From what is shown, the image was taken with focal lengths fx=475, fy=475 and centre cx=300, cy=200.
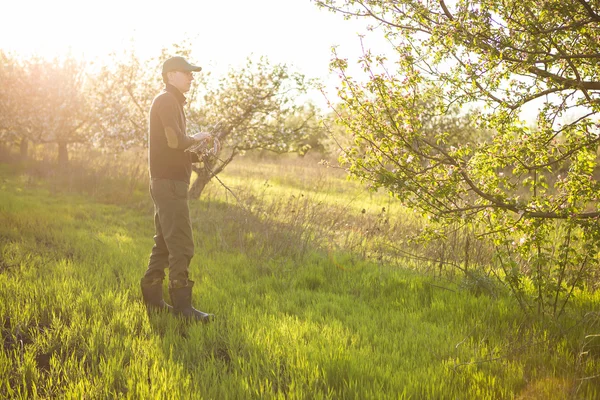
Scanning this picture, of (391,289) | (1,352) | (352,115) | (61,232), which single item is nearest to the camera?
(1,352)

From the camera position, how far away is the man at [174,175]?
4.89 metres

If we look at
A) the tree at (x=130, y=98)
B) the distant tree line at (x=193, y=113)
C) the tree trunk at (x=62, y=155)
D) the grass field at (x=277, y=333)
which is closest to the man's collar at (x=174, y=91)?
the grass field at (x=277, y=333)

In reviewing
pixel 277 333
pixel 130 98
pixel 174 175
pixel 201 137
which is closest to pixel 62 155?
pixel 130 98

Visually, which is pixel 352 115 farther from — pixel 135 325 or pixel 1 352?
pixel 1 352

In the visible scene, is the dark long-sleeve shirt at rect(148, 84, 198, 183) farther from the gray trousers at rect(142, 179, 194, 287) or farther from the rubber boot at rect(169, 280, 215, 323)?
the rubber boot at rect(169, 280, 215, 323)

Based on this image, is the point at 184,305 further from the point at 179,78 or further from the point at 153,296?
the point at 179,78

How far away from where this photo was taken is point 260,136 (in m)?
14.1

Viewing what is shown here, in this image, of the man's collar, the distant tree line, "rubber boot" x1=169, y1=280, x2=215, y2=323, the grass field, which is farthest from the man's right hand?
the distant tree line

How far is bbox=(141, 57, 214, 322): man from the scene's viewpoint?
193 inches

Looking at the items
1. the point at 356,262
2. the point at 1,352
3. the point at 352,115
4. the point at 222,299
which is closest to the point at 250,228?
the point at 356,262

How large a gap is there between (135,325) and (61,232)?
4704 millimetres

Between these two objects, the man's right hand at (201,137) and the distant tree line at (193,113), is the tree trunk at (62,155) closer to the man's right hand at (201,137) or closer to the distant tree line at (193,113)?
the distant tree line at (193,113)

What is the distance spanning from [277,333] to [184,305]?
117cm

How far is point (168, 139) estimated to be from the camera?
4863 millimetres
